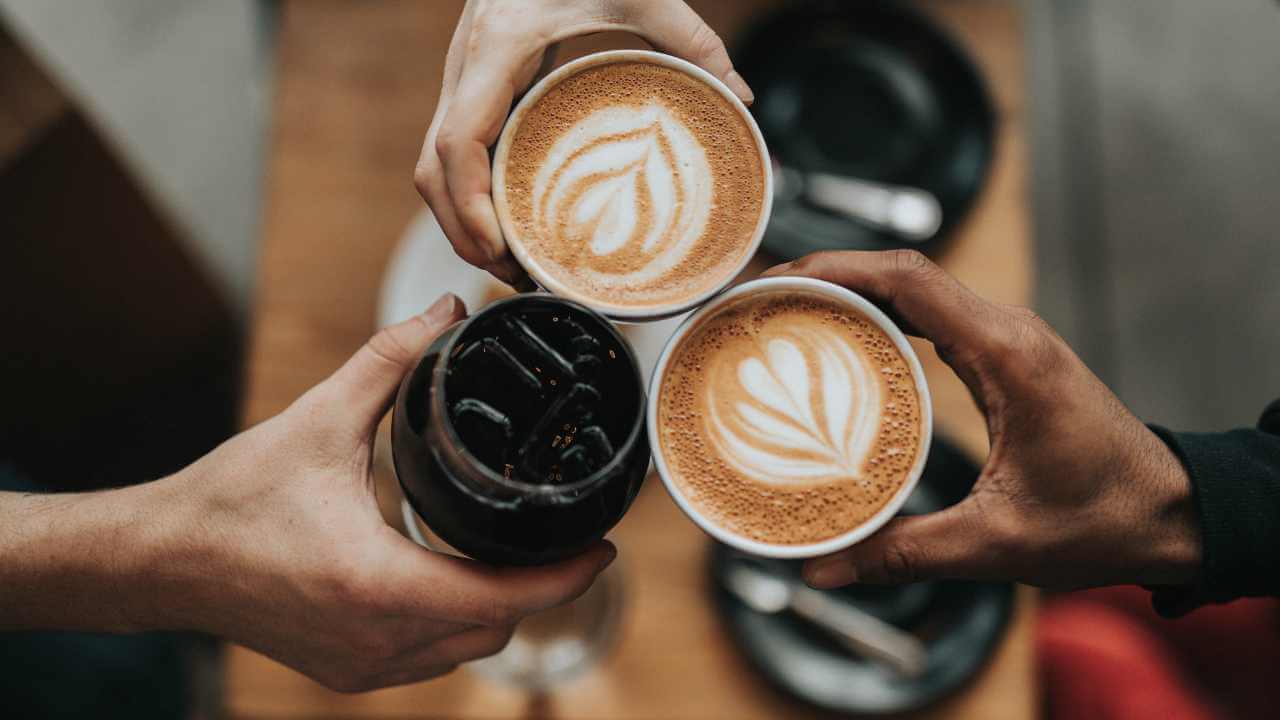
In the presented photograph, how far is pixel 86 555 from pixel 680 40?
0.65 m

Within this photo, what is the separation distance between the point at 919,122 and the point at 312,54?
74 cm

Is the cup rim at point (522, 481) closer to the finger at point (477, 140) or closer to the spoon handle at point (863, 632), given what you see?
the finger at point (477, 140)

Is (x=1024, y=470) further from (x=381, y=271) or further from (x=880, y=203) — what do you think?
(x=381, y=271)

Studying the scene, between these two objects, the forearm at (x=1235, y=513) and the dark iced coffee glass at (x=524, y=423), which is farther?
the forearm at (x=1235, y=513)

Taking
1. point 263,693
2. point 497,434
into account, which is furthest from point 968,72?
point 263,693

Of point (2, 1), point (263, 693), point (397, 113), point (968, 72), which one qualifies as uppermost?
point (968, 72)

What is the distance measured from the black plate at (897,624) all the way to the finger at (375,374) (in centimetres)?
46

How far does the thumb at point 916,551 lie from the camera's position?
0.73 meters

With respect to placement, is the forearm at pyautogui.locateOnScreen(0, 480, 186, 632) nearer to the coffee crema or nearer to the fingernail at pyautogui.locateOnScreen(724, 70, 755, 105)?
the coffee crema

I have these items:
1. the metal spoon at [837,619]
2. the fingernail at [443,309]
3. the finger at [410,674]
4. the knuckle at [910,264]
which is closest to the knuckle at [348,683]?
the finger at [410,674]

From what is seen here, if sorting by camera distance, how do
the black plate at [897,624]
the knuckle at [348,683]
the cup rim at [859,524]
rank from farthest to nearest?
→ the black plate at [897,624], the knuckle at [348,683], the cup rim at [859,524]

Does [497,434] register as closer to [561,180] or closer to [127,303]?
[561,180]

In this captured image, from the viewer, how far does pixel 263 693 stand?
1.05 metres

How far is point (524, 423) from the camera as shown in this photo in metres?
0.65
